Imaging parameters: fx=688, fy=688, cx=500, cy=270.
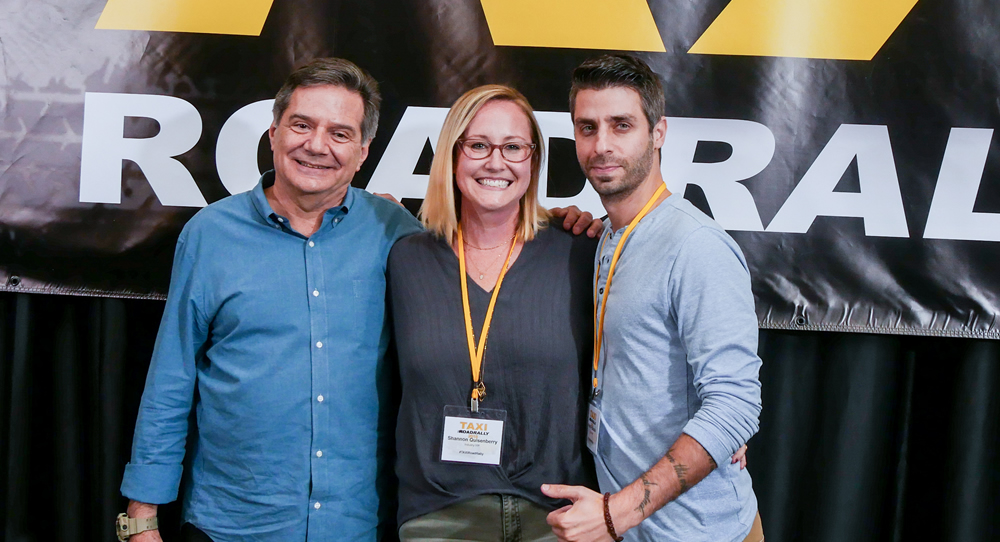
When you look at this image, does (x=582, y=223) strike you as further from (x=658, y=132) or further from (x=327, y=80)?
(x=327, y=80)

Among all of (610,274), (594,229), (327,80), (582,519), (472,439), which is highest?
(327,80)

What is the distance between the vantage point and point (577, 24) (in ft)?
6.66

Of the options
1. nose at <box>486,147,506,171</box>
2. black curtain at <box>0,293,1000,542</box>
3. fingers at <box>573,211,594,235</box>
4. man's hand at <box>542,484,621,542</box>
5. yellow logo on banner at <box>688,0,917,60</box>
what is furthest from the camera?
black curtain at <box>0,293,1000,542</box>

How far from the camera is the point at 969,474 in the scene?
81.7 inches

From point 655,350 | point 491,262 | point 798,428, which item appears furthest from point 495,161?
point 798,428

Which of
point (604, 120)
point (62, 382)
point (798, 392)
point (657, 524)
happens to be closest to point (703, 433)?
point (657, 524)

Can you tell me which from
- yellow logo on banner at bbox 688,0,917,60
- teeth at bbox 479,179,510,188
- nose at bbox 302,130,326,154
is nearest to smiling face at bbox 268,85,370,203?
nose at bbox 302,130,326,154

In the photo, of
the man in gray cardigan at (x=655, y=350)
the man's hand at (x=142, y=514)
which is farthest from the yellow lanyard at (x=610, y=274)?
the man's hand at (x=142, y=514)

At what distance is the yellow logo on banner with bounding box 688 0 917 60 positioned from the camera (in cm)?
199

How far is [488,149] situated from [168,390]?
0.91 m

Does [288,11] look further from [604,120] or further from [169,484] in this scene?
[169,484]

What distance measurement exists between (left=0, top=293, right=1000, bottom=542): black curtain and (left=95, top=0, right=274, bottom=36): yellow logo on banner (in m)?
0.86

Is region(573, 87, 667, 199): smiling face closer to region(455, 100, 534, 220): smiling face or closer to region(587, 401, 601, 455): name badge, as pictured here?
region(455, 100, 534, 220): smiling face

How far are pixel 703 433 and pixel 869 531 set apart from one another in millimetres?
1347
